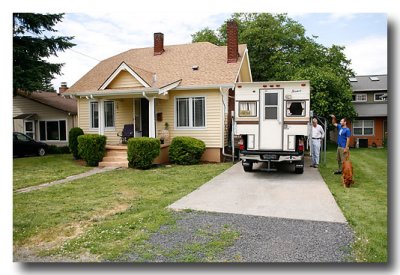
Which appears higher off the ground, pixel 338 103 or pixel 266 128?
pixel 338 103

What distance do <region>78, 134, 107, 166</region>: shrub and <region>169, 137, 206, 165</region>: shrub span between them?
2.65 metres

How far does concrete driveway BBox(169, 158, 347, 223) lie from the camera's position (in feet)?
20.5

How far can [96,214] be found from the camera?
642 cm

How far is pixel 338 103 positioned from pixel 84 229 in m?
17.8

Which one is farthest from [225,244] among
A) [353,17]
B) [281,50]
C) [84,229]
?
[281,50]

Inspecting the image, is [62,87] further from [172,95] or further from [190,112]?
[190,112]

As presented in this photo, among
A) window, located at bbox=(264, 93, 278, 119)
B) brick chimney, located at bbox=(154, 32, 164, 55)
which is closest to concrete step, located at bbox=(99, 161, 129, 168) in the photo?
window, located at bbox=(264, 93, 278, 119)

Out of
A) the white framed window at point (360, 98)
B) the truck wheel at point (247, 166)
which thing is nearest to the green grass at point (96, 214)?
the truck wheel at point (247, 166)

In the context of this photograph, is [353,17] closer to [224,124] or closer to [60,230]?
[60,230]

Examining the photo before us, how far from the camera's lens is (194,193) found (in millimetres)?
7828

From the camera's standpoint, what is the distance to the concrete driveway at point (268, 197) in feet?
20.5

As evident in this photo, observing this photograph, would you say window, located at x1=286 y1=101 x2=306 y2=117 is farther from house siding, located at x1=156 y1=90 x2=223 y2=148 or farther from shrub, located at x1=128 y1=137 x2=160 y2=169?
shrub, located at x1=128 y1=137 x2=160 y2=169

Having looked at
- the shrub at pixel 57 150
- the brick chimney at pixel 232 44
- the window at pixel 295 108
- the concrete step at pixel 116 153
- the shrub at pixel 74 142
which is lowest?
the shrub at pixel 57 150

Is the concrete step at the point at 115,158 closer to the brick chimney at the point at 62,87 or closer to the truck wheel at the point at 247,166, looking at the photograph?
the truck wheel at the point at 247,166
